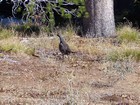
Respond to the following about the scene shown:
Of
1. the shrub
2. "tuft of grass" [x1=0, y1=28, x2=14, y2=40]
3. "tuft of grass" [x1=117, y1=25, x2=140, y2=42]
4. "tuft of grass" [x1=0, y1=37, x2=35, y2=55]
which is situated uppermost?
"tuft of grass" [x1=0, y1=37, x2=35, y2=55]

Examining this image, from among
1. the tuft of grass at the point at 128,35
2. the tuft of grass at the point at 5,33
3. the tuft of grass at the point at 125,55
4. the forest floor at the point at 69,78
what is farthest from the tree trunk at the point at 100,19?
the tuft of grass at the point at 125,55

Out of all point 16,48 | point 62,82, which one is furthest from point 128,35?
point 62,82

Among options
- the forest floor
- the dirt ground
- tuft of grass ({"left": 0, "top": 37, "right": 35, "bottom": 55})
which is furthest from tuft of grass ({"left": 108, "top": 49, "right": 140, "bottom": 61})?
tuft of grass ({"left": 0, "top": 37, "right": 35, "bottom": 55})

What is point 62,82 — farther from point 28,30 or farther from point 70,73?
point 28,30

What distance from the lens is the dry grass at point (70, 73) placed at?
6.88 meters

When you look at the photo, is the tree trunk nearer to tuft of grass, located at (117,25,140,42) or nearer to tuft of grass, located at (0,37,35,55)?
tuft of grass, located at (117,25,140,42)

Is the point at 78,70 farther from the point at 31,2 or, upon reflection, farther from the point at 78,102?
the point at 78,102

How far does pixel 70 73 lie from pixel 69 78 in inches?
21.7

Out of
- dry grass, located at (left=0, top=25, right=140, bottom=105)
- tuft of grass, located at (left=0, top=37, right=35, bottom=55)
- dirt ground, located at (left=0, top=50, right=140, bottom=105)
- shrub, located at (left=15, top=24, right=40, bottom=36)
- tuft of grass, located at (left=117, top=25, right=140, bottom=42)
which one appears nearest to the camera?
dirt ground, located at (left=0, top=50, right=140, bottom=105)

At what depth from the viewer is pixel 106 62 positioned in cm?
1002

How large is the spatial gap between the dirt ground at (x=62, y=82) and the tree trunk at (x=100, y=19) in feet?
10.5

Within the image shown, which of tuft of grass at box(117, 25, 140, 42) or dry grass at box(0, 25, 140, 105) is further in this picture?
tuft of grass at box(117, 25, 140, 42)

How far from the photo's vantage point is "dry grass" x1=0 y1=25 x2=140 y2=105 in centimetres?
688

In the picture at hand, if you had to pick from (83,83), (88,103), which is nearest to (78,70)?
(83,83)
